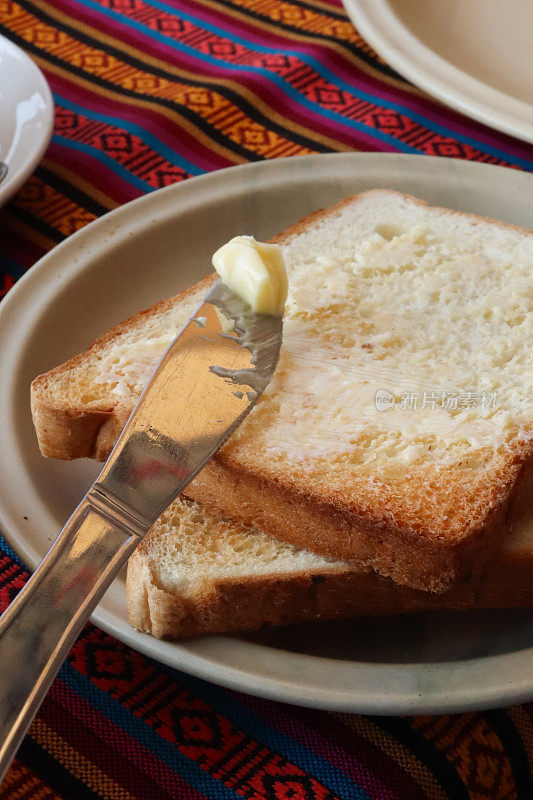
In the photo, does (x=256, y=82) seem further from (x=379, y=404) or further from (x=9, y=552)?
(x=9, y=552)

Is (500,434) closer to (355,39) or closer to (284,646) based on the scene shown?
(284,646)

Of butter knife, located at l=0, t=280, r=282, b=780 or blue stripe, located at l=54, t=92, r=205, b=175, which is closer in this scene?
butter knife, located at l=0, t=280, r=282, b=780

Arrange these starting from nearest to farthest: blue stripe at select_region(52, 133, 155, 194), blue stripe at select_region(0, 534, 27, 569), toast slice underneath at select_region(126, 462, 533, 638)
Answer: toast slice underneath at select_region(126, 462, 533, 638), blue stripe at select_region(0, 534, 27, 569), blue stripe at select_region(52, 133, 155, 194)

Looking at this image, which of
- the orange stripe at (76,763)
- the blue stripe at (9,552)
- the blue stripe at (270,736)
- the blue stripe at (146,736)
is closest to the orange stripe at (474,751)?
the blue stripe at (270,736)

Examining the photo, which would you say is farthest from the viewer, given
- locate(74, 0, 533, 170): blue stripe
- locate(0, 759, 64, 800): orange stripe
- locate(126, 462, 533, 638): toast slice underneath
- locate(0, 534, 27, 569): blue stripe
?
locate(74, 0, 533, 170): blue stripe

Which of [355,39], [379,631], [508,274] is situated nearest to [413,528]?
[379,631]

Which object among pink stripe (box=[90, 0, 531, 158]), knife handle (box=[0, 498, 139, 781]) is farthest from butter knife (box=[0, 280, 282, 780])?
pink stripe (box=[90, 0, 531, 158])

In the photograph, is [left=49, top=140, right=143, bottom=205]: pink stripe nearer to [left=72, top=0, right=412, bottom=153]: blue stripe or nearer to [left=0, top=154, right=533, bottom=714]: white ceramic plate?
[left=0, top=154, right=533, bottom=714]: white ceramic plate
